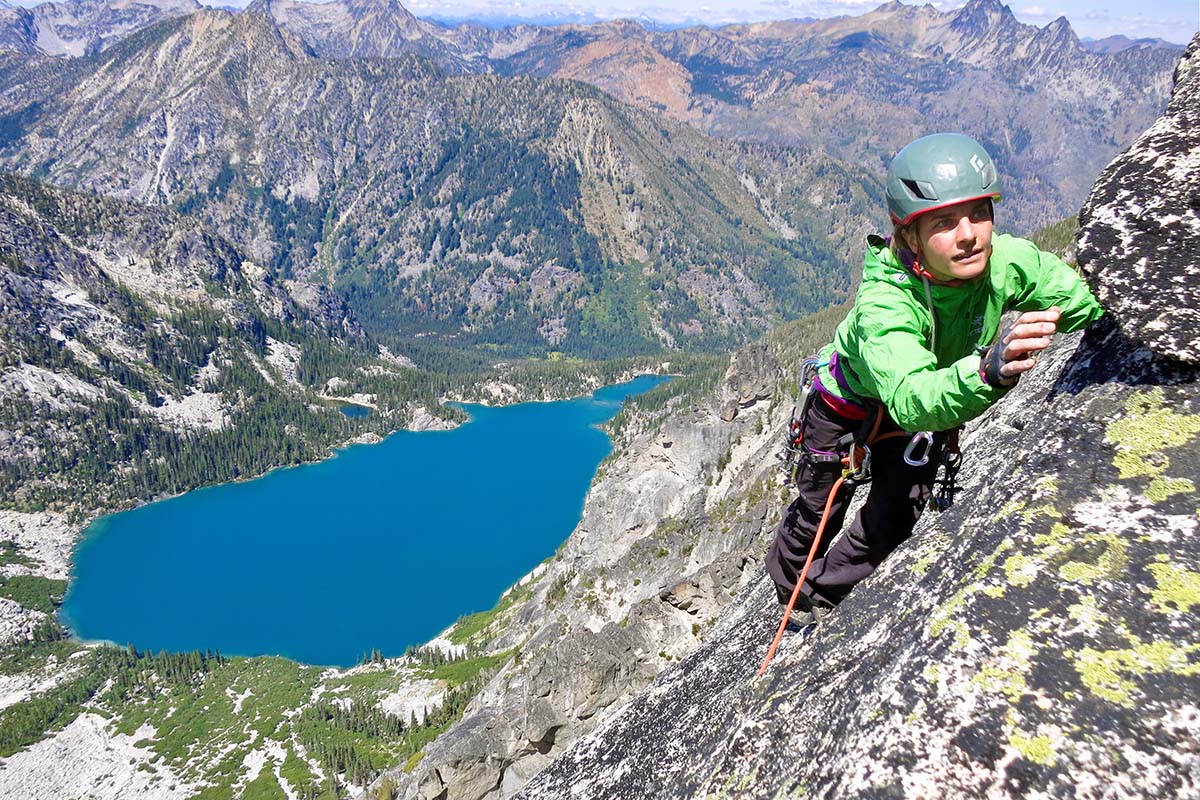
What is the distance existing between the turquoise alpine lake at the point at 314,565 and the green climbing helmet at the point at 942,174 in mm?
136575

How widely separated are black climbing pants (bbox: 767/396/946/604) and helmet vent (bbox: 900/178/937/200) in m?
2.38

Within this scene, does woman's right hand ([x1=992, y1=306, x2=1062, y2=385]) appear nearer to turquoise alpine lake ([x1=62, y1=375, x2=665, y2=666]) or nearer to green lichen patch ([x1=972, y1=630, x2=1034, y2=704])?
green lichen patch ([x1=972, y1=630, x2=1034, y2=704])

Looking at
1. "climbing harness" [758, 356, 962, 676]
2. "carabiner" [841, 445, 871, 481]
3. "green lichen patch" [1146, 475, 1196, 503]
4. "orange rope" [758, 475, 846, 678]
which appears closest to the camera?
"green lichen patch" [1146, 475, 1196, 503]

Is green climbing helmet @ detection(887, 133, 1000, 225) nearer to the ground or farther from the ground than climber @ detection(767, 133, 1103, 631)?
farther from the ground

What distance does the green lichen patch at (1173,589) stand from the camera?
446 cm

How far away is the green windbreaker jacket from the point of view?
5.38 meters

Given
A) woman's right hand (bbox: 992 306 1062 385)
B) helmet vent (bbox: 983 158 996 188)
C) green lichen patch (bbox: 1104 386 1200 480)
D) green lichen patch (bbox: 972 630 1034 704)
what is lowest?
green lichen patch (bbox: 972 630 1034 704)

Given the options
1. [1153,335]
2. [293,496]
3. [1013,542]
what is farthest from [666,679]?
[293,496]

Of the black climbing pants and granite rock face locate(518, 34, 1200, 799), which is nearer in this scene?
granite rock face locate(518, 34, 1200, 799)

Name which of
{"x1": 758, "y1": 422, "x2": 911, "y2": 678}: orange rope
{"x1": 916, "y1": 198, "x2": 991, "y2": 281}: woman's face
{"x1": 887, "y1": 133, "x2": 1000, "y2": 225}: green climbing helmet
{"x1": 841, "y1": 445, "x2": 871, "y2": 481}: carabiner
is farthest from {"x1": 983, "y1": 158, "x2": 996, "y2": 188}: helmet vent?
{"x1": 841, "y1": 445, "x2": 871, "y2": 481}: carabiner

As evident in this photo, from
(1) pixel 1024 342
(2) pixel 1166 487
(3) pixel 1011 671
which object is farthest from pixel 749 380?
(1) pixel 1024 342

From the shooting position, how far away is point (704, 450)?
94688 millimetres

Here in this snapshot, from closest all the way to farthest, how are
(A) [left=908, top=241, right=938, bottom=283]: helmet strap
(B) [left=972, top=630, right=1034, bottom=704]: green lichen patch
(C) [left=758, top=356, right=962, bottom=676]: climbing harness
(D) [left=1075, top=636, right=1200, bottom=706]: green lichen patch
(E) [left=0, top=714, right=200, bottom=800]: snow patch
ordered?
(D) [left=1075, top=636, right=1200, bottom=706]: green lichen patch, (B) [left=972, top=630, right=1034, bottom=704]: green lichen patch, (A) [left=908, top=241, right=938, bottom=283]: helmet strap, (C) [left=758, top=356, right=962, bottom=676]: climbing harness, (E) [left=0, top=714, right=200, bottom=800]: snow patch

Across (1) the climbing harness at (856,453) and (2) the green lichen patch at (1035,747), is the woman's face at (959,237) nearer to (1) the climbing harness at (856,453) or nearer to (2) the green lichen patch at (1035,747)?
(1) the climbing harness at (856,453)
